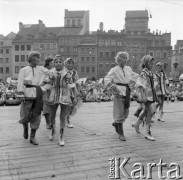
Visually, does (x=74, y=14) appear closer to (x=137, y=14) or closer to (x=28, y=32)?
(x=28, y=32)

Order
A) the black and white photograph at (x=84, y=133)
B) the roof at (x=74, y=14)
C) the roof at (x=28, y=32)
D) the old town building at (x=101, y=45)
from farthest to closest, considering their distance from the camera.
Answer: the roof at (x=74, y=14), the roof at (x=28, y=32), the old town building at (x=101, y=45), the black and white photograph at (x=84, y=133)

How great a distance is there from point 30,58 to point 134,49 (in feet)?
204

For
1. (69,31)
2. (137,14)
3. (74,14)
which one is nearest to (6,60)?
(69,31)

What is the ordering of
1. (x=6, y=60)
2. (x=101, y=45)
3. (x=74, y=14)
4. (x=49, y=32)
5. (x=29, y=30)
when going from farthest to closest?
(x=74, y=14)
(x=29, y=30)
(x=6, y=60)
(x=49, y=32)
(x=101, y=45)

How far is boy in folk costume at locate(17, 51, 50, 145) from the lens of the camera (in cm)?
539

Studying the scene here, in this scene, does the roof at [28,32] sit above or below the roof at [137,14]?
below

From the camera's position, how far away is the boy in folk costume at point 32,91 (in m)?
5.39

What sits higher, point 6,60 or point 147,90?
point 6,60

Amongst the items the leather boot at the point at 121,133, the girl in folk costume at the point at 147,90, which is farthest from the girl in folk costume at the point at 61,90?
the girl in folk costume at the point at 147,90

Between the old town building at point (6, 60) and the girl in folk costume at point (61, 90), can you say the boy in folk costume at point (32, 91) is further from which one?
the old town building at point (6, 60)

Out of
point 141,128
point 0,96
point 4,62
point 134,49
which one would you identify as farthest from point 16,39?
point 141,128

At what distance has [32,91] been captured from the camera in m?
5.40

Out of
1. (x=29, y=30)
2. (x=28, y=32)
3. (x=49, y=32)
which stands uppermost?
(x=29, y=30)

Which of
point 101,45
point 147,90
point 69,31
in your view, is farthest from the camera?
point 69,31
